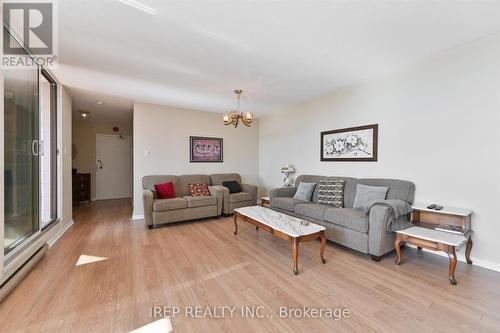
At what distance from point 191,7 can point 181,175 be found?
352cm

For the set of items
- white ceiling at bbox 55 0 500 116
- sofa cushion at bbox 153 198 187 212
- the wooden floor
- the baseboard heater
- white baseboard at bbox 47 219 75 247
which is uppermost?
white ceiling at bbox 55 0 500 116

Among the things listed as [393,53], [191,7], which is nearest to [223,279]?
[191,7]

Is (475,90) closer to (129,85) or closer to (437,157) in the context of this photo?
(437,157)

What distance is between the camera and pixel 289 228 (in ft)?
7.89

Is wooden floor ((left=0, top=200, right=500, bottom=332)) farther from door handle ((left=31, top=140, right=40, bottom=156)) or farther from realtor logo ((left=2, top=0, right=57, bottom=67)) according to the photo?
realtor logo ((left=2, top=0, right=57, bottom=67))

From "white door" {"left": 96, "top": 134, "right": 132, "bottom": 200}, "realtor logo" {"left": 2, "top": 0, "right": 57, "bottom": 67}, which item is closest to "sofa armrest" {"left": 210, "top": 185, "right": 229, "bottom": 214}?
"realtor logo" {"left": 2, "top": 0, "right": 57, "bottom": 67}

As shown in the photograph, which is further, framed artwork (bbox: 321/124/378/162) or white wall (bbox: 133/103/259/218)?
white wall (bbox: 133/103/259/218)

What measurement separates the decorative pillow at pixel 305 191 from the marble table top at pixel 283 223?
981 mm

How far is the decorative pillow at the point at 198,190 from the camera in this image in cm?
437

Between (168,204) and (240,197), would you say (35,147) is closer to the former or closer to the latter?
(168,204)

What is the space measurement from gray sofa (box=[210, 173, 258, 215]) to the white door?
3483 millimetres

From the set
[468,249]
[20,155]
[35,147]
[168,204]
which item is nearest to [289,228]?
[468,249]

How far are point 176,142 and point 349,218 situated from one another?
3.76 m

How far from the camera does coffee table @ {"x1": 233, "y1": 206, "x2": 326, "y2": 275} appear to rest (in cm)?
217
